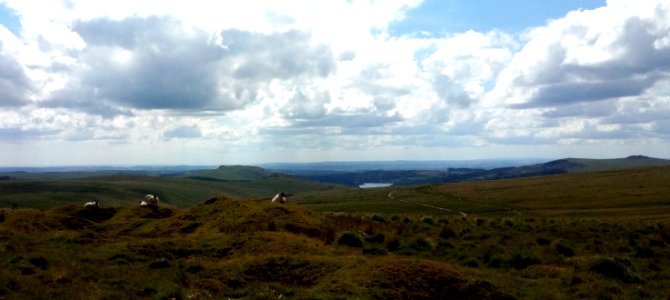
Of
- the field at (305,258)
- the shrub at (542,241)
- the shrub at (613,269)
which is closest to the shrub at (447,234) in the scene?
the field at (305,258)

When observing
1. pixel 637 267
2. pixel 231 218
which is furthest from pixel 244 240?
pixel 637 267

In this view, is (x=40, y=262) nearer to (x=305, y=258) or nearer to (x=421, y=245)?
(x=305, y=258)

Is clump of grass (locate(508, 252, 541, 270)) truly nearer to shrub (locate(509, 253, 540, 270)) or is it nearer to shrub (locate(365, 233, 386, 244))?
shrub (locate(509, 253, 540, 270))

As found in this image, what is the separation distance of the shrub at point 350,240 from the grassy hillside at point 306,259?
54mm

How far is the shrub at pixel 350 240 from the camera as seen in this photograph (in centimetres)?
2670

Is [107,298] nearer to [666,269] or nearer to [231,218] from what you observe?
[231,218]

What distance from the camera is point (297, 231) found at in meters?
29.7

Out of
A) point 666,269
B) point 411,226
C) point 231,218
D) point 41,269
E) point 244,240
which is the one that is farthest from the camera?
point 411,226

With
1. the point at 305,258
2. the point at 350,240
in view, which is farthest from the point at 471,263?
the point at 305,258

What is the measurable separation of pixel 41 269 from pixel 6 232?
37.2 ft

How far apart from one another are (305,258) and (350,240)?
22.9 ft

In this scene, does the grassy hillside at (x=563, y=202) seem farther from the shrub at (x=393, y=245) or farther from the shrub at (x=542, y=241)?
the shrub at (x=393, y=245)

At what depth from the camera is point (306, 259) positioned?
65.8 feet

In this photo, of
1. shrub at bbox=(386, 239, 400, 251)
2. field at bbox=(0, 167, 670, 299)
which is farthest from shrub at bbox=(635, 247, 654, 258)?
shrub at bbox=(386, 239, 400, 251)
